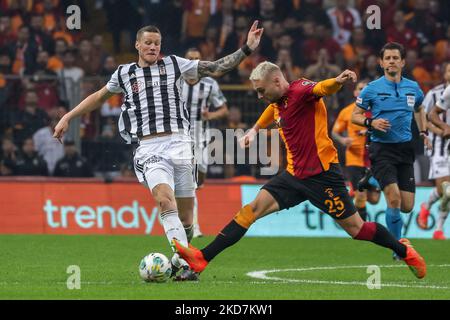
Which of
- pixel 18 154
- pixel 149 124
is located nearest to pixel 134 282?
pixel 149 124

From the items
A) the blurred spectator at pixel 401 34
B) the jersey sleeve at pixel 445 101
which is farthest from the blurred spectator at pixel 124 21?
the jersey sleeve at pixel 445 101

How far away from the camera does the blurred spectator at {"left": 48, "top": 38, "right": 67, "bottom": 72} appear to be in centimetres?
2059

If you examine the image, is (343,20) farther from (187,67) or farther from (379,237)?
(379,237)

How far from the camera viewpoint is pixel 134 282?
9.88 m

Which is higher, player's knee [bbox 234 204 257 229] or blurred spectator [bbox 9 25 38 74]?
blurred spectator [bbox 9 25 38 74]

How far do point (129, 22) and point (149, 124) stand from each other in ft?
40.0

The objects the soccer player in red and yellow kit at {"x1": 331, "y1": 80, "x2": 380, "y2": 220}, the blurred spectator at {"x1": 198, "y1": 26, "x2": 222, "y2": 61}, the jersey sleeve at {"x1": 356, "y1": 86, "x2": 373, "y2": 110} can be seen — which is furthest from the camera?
the blurred spectator at {"x1": 198, "y1": 26, "x2": 222, "y2": 61}

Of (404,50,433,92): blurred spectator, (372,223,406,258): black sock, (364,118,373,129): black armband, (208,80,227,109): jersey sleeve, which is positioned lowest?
(372,223,406,258): black sock

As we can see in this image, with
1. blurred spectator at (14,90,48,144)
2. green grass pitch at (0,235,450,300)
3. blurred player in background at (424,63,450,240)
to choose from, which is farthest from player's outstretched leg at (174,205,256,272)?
blurred spectator at (14,90,48,144)

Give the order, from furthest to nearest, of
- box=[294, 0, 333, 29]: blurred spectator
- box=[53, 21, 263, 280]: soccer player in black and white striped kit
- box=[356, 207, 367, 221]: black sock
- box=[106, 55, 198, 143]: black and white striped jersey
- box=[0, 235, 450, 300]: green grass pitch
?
1. box=[294, 0, 333, 29]: blurred spectator
2. box=[356, 207, 367, 221]: black sock
3. box=[106, 55, 198, 143]: black and white striped jersey
4. box=[53, 21, 263, 280]: soccer player in black and white striped kit
5. box=[0, 235, 450, 300]: green grass pitch

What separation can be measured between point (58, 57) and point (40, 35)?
1.95 ft

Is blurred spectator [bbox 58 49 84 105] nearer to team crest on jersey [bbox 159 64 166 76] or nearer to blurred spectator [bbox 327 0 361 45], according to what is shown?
blurred spectator [bbox 327 0 361 45]

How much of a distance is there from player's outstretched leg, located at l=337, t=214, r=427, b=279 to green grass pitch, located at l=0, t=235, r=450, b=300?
183 millimetres
